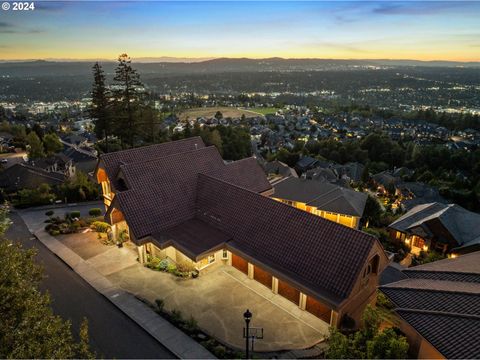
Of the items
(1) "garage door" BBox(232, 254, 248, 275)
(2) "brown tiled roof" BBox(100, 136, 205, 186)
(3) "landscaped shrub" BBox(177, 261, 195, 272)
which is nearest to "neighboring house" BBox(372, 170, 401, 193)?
(2) "brown tiled roof" BBox(100, 136, 205, 186)

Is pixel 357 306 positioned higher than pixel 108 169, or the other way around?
pixel 108 169

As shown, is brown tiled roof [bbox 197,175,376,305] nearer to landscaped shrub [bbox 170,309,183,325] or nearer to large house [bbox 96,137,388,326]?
large house [bbox 96,137,388,326]

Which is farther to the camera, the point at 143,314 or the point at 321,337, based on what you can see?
the point at 143,314

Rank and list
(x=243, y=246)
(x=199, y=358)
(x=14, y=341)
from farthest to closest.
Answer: (x=243, y=246) < (x=199, y=358) < (x=14, y=341)

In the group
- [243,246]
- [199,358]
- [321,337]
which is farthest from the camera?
[243,246]

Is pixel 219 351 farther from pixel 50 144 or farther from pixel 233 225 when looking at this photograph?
pixel 50 144

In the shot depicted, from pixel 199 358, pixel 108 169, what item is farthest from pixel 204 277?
pixel 108 169

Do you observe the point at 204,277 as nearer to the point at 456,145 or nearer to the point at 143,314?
the point at 143,314
